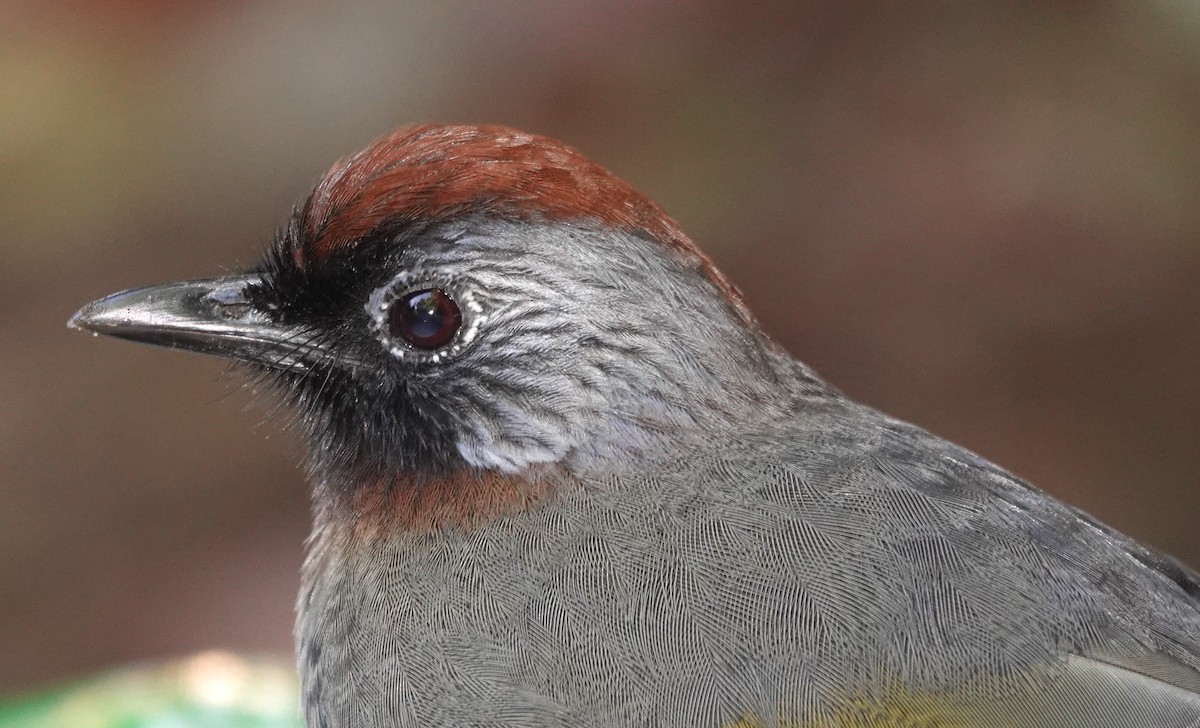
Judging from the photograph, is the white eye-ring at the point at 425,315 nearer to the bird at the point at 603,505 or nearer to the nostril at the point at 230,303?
the bird at the point at 603,505

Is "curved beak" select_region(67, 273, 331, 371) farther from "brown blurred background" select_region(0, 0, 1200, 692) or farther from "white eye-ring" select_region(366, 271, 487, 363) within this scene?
"brown blurred background" select_region(0, 0, 1200, 692)

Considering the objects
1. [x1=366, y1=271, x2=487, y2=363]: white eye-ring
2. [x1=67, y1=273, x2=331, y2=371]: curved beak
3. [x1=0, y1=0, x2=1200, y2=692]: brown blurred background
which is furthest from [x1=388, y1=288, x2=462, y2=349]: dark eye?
[x1=0, y1=0, x2=1200, y2=692]: brown blurred background

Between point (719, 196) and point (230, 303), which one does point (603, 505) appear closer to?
point (230, 303)

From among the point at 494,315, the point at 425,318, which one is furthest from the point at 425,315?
the point at 494,315

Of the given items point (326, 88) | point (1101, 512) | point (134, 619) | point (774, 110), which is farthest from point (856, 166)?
point (134, 619)

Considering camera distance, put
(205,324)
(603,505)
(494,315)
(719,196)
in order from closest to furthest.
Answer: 1. (603,505)
2. (494,315)
3. (205,324)
4. (719,196)

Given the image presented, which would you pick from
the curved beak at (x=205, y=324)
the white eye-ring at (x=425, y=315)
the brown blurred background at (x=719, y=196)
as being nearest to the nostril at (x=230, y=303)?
the curved beak at (x=205, y=324)

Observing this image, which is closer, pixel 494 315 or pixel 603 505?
pixel 603 505

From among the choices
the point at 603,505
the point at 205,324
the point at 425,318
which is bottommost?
the point at 205,324
